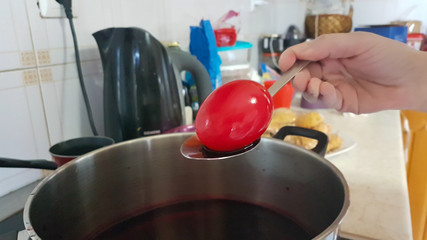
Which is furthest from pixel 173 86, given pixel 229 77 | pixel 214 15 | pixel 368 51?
pixel 214 15

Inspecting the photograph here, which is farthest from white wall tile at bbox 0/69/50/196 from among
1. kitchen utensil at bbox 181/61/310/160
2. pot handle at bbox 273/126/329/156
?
pot handle at bbox 273/126/329/156

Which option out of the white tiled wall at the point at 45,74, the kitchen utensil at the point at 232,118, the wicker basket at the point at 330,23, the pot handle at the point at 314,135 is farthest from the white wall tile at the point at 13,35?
the wicker basket at the point at 330,23

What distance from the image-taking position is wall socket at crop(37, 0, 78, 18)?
55cm

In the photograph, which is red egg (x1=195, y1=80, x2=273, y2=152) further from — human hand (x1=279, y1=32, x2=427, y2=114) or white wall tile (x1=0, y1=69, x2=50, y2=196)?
white wall tile (x1=0, y1=69, x2=50, y2=196)

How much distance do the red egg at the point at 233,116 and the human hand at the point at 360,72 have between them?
140mm

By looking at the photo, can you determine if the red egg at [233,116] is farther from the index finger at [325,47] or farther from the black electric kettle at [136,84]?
the black electric kettle at [136,84]

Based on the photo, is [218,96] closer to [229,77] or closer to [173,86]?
[173,86]

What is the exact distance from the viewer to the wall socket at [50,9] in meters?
0.55

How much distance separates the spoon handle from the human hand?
0.01m

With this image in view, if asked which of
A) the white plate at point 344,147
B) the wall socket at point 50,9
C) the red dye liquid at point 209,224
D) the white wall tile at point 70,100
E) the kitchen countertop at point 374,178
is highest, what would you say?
the wall socket at point 50,9

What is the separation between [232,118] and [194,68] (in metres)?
0.34

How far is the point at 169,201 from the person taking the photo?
0.51 metres

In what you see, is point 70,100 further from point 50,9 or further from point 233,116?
point 233,116

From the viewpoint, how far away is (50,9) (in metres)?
0.56
